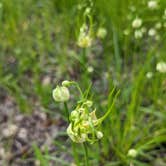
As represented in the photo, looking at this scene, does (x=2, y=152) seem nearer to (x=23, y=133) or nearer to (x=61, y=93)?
(x=23, y=133)

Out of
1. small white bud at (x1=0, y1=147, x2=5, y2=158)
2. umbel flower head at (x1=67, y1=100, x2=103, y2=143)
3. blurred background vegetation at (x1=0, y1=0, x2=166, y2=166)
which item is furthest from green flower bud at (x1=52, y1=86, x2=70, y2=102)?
small white bud at (x1=0, y1=147, x2=5, y2=158)

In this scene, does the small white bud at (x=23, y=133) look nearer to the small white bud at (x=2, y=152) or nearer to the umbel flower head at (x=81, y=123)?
the small white bud at (x=2, y=152)

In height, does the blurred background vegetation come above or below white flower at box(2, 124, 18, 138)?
above

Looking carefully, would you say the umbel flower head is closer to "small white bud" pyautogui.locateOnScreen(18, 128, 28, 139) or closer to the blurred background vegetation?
the blurred background vegetation

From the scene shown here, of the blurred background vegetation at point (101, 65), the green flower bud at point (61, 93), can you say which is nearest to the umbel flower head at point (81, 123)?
the green flower bud at point (61, 93)

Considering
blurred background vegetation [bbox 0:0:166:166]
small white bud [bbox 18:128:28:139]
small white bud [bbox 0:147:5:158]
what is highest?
blurred background vegetation [bbox 0:0:166:166]

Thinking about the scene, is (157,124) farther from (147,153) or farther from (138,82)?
(138,82)

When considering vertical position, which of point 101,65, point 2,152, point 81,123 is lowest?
point 2,152

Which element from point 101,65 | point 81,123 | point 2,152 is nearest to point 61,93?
point 81,123

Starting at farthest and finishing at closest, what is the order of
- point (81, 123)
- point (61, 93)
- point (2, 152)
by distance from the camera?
point (2, 152) < point (61, 93) < point (81, 123)
